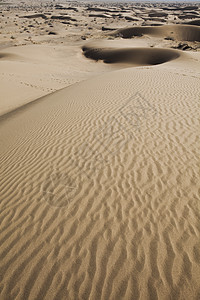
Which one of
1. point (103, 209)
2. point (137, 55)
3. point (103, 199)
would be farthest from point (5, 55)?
point (103, 209)

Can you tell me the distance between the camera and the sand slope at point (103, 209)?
2.60m

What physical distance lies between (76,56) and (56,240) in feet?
89.0

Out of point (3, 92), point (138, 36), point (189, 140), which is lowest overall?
point (3, 92)

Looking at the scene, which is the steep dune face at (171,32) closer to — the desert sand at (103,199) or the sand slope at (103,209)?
the desert sand at (103,199)

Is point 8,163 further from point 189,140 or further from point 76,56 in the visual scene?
point 76,56

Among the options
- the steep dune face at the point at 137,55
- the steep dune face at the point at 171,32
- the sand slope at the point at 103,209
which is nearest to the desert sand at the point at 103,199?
the sand slope at the point at 103,209

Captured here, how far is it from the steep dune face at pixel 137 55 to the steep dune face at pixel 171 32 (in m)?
13.4

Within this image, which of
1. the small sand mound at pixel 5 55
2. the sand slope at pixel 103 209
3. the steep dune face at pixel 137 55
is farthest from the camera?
the small sand mound at pixel 5 55

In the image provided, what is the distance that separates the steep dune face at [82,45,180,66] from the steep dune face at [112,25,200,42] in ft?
44.0

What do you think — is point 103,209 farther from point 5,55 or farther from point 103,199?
point 5,55

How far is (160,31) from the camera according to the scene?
116ft

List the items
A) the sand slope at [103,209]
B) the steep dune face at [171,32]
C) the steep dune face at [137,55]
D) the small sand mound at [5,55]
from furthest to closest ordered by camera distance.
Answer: the steep dune face at [171,32] → the small sand mound at [5,55] → the steep dune face at [137,55] → the sand slope at [103,209]

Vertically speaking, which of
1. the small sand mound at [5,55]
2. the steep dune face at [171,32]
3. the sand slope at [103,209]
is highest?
the steep dune face at [171,32]

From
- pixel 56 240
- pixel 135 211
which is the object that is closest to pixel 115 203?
pixel 135 211
